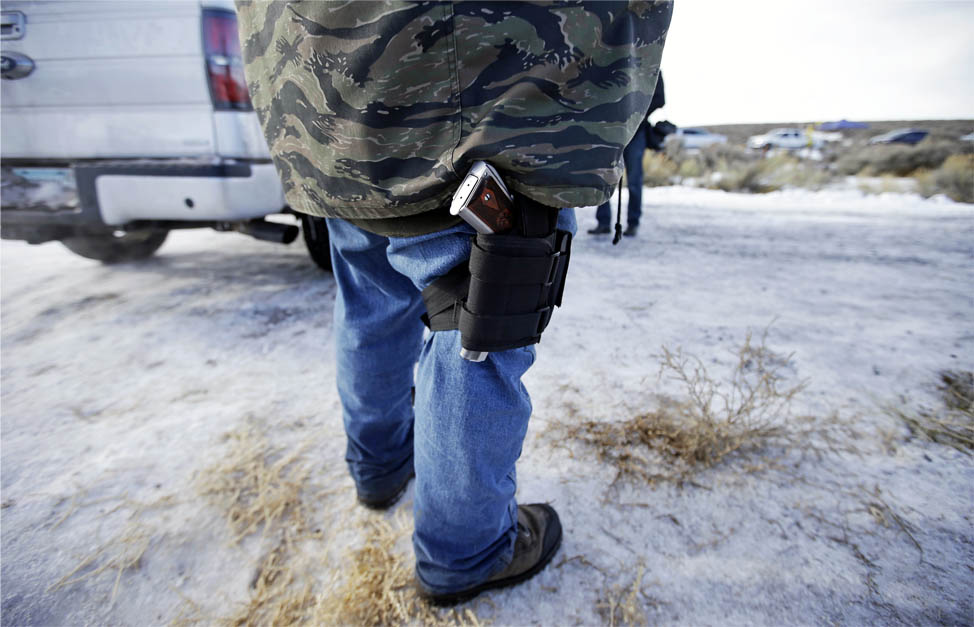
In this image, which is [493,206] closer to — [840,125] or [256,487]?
[256,487]

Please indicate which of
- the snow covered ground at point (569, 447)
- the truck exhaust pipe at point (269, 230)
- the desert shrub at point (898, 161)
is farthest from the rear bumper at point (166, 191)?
the desert shrub at point (898, 161)

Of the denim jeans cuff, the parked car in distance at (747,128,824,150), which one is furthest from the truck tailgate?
the parked car in distance at (747,128,824,150)

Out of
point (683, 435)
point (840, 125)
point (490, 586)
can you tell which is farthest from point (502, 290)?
point (840, 125)

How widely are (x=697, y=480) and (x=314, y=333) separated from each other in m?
1.69

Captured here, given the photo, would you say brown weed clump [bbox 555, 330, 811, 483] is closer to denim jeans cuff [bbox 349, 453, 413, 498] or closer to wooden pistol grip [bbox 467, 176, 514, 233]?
denim jeans cuff [bbox 349, 453, 413, 498]

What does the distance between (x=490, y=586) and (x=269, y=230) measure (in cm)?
195

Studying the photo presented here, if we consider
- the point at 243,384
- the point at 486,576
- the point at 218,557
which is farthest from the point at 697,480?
the point at 243,384

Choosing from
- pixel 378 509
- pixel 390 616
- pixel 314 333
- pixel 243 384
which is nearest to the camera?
pixel 390 616

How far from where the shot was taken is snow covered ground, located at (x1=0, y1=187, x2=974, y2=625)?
0.95 m

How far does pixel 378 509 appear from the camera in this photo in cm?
118

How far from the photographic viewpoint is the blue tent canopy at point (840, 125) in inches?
1310

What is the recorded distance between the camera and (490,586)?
0.95 meters

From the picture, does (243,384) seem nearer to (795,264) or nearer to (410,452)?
(410,452)

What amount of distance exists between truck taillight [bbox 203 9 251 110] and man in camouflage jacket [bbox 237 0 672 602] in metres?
1.29
